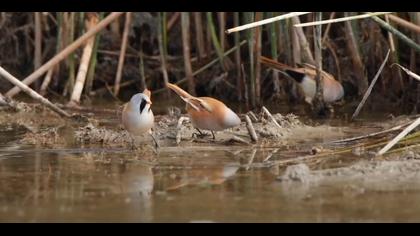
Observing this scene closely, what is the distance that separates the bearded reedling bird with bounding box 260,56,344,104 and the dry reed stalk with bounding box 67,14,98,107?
1697mm

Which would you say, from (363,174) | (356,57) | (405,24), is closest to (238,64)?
(356,57)

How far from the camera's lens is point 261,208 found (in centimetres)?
408

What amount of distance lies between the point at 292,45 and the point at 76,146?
269cm

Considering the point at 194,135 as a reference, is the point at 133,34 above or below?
above

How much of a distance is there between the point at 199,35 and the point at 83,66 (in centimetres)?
130

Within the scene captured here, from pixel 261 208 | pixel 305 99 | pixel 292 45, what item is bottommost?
pixel 261 208

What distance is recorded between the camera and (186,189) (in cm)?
456

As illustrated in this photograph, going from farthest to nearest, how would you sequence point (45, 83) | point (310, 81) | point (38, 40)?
point (38, 40) → point (45, 83) → point (310, 81)

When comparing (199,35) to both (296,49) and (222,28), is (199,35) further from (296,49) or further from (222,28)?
(296,49)

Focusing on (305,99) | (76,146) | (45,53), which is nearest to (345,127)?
(305,99)

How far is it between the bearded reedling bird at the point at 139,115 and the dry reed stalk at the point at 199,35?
10.0 feet

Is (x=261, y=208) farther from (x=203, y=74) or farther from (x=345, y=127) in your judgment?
(x=203, y=74)

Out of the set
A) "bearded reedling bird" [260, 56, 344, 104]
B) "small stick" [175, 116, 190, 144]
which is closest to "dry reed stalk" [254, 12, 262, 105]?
"bearded reedling bird" [260, 56, 344, 104]

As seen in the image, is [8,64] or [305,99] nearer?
[305,99]
